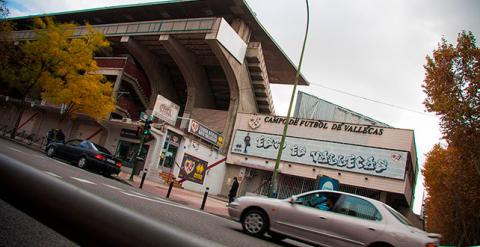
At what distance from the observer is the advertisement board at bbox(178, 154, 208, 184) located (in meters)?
26.7

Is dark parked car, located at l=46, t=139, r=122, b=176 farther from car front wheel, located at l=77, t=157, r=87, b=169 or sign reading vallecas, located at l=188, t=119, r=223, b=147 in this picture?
sign reading vallecas, located at l=188, t=119, r=223, b=147

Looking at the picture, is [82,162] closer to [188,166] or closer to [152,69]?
[188,166]

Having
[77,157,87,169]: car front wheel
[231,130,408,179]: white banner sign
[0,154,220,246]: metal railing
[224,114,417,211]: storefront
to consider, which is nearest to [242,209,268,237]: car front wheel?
[0,154,220,246]: metal railing

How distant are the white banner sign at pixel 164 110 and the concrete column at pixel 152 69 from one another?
29.6ft

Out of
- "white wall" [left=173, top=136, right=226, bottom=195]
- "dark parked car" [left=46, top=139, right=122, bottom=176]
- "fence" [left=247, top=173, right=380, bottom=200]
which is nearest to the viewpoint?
"dark parked car" [left=46, top=139, right=122, bottom=176]

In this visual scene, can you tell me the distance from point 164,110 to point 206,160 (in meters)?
6.05

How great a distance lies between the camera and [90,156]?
1598 centimetres

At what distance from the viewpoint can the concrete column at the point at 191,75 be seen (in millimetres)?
29656

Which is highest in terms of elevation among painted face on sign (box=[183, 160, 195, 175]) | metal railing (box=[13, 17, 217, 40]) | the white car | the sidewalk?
metal railing (box=[13, 17, 217, 40])

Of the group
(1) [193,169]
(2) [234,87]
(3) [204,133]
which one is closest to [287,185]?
(1) [193,169]

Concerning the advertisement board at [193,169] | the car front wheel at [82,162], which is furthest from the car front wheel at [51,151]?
the advertisement board at [193,169]

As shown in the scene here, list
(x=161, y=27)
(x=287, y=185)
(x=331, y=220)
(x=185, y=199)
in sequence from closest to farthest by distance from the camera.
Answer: (x=331, y=220) < (x=185, y=199) < (x=287, y=185) < (x=161, y=27)

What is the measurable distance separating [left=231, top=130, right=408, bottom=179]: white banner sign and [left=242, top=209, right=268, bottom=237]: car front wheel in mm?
19656

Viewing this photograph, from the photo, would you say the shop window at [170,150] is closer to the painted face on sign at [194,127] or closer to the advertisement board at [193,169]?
the advertisement board at [193,169]
